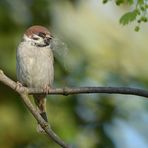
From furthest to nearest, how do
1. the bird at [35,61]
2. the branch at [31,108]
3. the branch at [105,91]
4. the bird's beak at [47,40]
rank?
the bird at [35,61], the bird's beak at [47,40], the branch at [31,108], the branch at [105,91]

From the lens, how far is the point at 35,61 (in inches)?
181

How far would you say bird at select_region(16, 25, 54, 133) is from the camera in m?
4.44

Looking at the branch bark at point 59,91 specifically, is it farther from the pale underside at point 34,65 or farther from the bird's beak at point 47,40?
the pale underside at point 34,65

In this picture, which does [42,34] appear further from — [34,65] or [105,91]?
[105,91]

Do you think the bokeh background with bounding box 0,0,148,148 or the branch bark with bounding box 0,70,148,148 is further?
the bokeh background with bounding box 0,0,148,148

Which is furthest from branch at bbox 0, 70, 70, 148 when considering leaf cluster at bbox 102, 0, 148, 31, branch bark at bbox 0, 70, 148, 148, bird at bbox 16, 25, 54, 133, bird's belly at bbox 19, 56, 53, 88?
bird's belly at bbox 19, 56, 53, 88

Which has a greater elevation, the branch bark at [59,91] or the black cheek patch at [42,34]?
the branch bark at [59,91]

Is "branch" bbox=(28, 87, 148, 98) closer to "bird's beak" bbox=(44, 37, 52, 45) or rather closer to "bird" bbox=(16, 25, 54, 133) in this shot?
"bird's beak" bbox=(44, 37, 52, 45)

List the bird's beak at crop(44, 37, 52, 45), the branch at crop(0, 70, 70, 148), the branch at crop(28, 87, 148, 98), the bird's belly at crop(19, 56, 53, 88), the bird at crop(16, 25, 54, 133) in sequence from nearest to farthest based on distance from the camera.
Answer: the branch at crop(28, 87, 148, 98)
the branch at crop(0, 70, 70, 148)
the bird's beak at crop(44, 37, 52, 45)
the bird at crop(16, 25, 54, 133)
the bird's belly at crop(19, 56, 53, 88)

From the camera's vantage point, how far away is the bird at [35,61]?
14.6ft

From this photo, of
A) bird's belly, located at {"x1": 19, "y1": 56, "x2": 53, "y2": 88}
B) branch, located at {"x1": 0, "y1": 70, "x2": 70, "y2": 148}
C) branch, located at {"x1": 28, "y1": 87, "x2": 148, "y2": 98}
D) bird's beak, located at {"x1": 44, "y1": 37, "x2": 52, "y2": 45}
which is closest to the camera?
branch, located at {"x1": 28, "y1": 87, "x2": 148, "y2": 98}

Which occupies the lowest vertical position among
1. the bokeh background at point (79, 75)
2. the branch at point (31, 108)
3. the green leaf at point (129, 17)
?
the bokeh background at point (79, 75)

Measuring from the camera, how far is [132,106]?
6121mm

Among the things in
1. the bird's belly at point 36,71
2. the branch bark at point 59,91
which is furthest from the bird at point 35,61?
the branch bark at point 59,91
